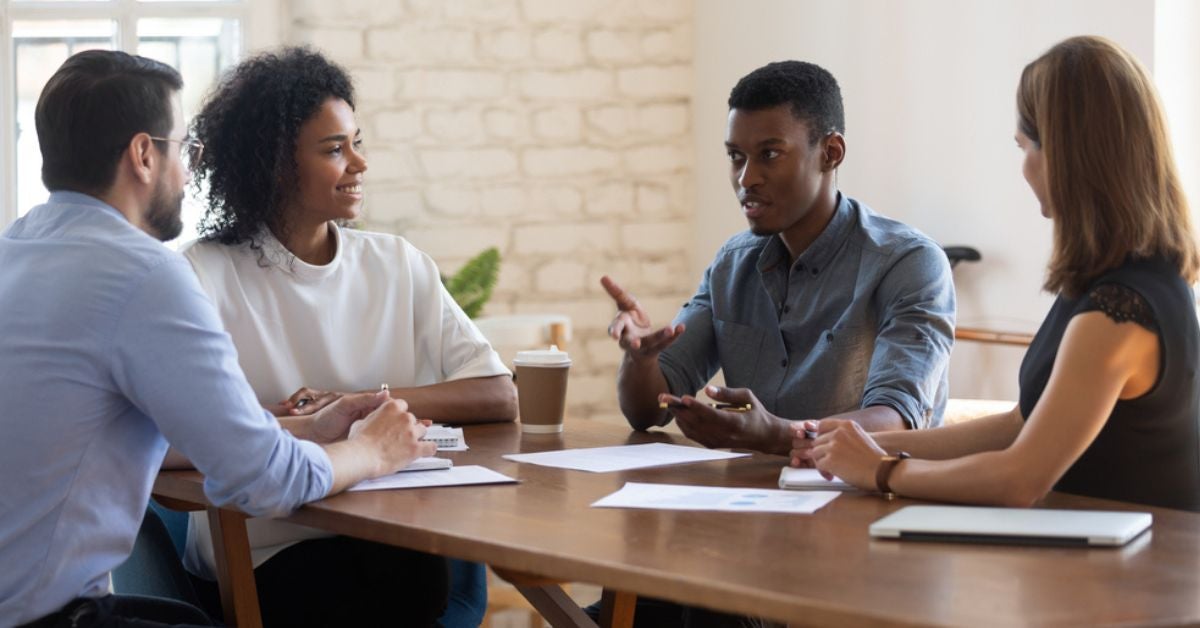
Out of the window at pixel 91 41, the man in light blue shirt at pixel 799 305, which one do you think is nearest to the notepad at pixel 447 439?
the man in light blue shirt at pixel 799 305

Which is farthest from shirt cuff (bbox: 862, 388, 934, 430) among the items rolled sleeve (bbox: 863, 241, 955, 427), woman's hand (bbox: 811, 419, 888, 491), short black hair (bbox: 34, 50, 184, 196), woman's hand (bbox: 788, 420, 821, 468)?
short black hair (bbox: 34, 50, 184, 196)

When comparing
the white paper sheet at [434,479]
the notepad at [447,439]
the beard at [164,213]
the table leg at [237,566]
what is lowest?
the table leg at [237,566]

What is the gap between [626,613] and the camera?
2377mm

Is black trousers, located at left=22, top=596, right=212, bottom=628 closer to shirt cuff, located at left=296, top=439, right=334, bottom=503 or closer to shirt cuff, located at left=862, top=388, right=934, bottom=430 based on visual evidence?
shirt cuff, located at left=296, top=439, right=334, bottom=503

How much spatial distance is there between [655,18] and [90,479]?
3.80m

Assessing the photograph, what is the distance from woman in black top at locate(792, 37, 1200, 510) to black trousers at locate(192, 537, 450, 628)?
71 centimetres

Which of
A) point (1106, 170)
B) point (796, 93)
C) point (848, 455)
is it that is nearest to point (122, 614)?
point (848, 455)

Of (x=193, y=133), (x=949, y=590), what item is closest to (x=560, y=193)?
(x=193, y=133)

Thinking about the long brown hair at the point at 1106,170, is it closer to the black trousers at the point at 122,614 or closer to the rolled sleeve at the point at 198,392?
the rolled sleeve at the point at 198,392

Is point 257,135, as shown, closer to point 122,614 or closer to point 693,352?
point 693,352

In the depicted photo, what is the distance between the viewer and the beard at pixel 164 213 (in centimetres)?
195

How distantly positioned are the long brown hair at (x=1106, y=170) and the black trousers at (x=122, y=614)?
1.24 m

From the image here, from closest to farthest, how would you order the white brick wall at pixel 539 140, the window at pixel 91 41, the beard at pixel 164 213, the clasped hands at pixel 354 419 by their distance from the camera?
1. the beard at pixel 164 213
2. the clasped hands at pixel 354 419
3. the window at pixel 91 41
4. the white brick wall at pixel 539 140

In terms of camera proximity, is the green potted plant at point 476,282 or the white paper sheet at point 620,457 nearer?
the white paper sheet at point 620,457
